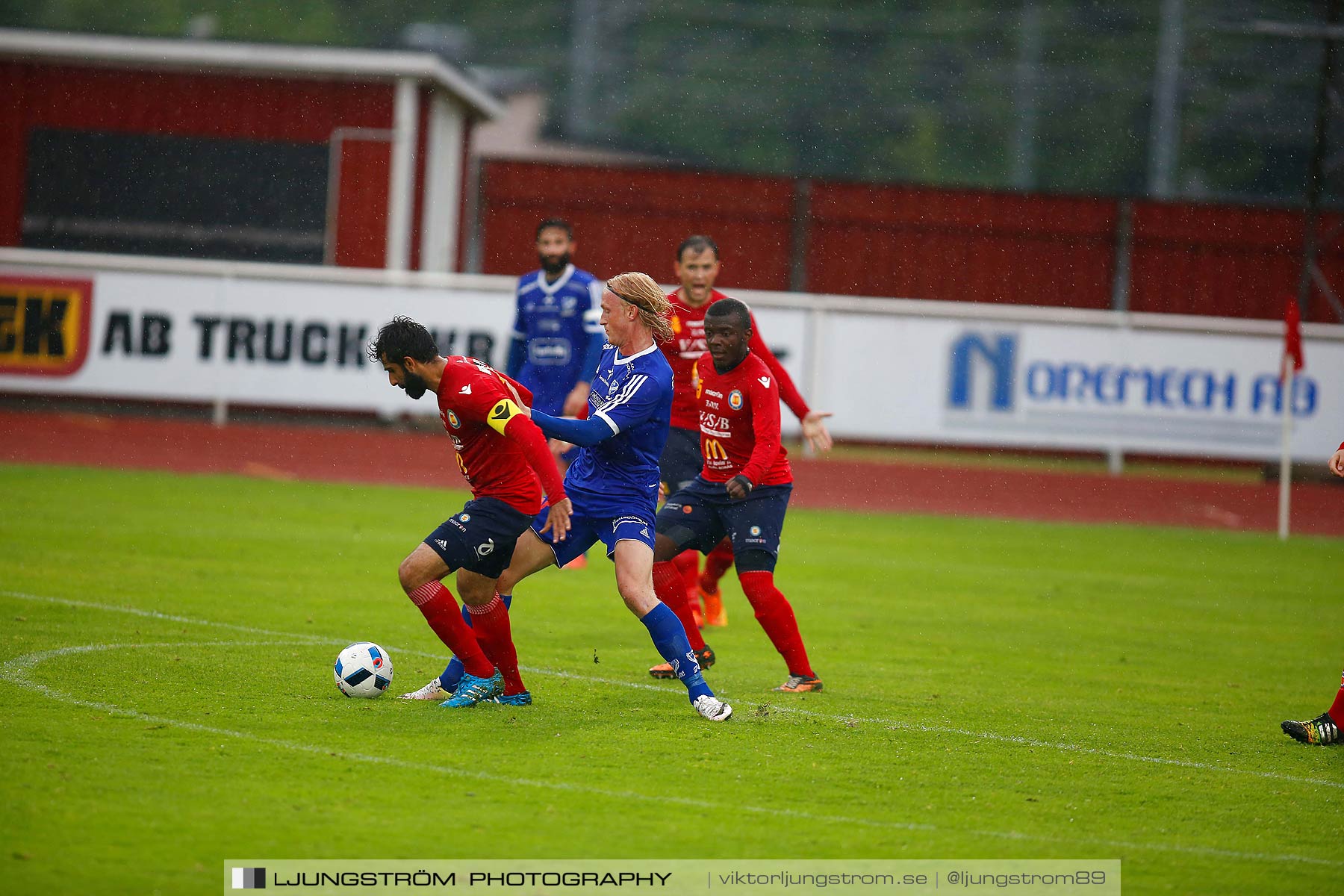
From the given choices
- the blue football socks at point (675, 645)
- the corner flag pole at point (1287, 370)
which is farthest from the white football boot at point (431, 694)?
the corner flag pole at point (1287, 370)

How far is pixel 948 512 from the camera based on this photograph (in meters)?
17.6

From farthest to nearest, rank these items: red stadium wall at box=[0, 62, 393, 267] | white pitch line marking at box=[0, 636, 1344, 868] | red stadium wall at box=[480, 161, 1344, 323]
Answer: red stadium wall at box=[480, 161, 1344, 323] < red stadium wall at box=[0, 62, 393, 267] < white pitch line marking at box=[0, 636, 1344, 868]

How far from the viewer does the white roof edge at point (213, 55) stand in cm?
2338

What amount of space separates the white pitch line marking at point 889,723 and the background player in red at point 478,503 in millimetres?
832

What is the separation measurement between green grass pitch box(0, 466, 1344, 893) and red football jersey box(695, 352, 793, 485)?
3.87 ft

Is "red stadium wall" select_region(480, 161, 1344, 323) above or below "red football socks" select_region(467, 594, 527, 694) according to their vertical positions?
above

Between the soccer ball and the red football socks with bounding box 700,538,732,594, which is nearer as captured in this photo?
the soccer ball

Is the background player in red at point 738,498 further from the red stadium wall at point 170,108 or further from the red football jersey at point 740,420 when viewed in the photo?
the red stadium wall at point 170,108

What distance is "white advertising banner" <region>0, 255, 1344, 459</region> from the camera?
19.8 metres

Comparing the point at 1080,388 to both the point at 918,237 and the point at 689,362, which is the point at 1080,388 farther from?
the point at 689,362

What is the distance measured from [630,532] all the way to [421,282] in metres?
13.8

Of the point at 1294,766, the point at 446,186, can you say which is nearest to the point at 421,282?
Answer: the point at 446,186

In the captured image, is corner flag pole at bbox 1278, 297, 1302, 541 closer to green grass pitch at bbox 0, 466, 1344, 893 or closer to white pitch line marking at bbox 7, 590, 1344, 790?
green grass pitch at bbox 0, 466, 1344, 893

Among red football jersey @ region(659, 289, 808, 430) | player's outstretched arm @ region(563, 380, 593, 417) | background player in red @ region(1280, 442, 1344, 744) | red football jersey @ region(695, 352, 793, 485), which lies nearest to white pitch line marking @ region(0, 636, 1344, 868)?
background player in red @ region(1280, 442, 1344, 744)
